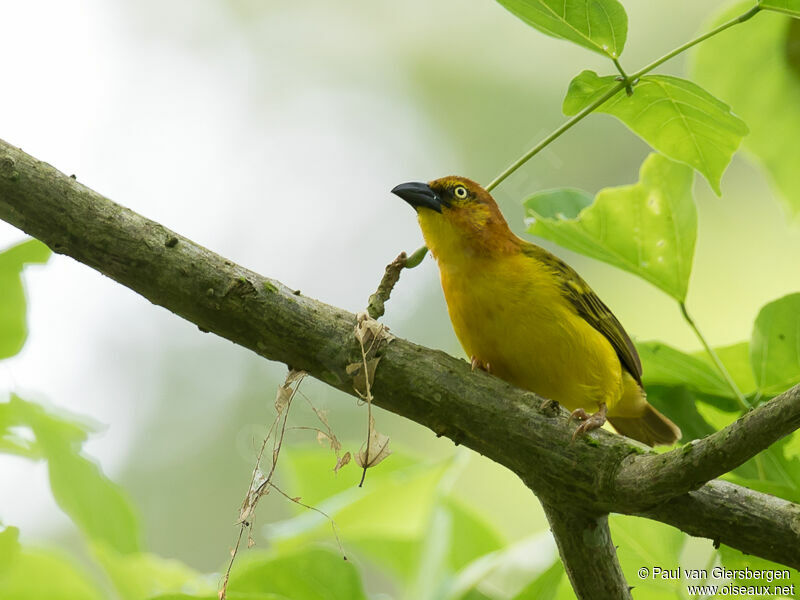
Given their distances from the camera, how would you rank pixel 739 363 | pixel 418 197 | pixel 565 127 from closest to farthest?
pixel 565 127, pixel 739 363, pixel 418 197

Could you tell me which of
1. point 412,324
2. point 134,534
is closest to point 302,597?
point 134,534

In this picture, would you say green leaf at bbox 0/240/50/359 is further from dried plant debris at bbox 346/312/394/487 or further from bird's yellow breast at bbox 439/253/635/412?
bird's yellow breast at bbox 439/253/635/412

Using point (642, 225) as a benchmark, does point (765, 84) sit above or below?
above

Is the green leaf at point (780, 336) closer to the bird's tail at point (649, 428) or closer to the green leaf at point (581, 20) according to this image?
the green leaf at point (581, 20)

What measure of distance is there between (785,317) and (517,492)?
17.7ft

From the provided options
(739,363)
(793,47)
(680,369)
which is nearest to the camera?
(680,369)

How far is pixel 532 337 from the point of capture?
10.5 feet

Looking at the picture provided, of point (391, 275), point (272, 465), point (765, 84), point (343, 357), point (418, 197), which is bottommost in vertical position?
point (272, 465)

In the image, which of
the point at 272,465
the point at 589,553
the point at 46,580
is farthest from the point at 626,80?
Result: the point at 46,580

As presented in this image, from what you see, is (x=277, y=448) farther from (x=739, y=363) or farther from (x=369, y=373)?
(x=739, y=363)

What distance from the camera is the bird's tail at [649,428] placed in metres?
3.96

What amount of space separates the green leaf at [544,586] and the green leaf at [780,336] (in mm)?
1032

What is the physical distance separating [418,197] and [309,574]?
1.98m

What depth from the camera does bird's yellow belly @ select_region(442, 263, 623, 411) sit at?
3211 mm
